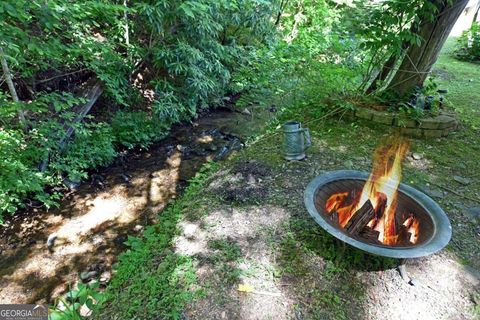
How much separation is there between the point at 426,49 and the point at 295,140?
1.76 metres

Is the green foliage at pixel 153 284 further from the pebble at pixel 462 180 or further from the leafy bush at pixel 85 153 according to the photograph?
the pebble at pixel 462 180

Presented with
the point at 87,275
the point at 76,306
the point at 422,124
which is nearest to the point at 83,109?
the point at 87,275

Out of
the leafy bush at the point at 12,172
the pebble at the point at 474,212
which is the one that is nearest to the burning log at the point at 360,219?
the pebble at the point at 474,212

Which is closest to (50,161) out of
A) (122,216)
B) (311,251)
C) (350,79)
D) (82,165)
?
(82,165)

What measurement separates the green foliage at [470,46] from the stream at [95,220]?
6444mm

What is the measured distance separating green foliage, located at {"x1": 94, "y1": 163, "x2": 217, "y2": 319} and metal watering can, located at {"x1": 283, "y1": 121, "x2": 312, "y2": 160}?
1.26 m

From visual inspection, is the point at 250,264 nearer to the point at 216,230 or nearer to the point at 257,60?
the point at 216,230

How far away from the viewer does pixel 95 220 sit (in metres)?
2.81

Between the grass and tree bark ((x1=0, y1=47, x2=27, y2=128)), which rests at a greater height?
tree bark ((x1=0, y1=47, x2=27, y2=128))

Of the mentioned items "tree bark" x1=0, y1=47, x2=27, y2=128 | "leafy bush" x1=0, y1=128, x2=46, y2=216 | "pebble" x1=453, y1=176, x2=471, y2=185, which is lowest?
"pebble" x1=453, y1=176, x2=471, y2=185

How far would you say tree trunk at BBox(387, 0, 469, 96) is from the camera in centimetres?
275

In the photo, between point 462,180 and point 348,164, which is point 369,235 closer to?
point 348,164

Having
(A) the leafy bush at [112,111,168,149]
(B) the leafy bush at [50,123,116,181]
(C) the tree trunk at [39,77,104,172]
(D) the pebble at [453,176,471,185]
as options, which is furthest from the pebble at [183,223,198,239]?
(D) the pebble at [453,176,471,185]

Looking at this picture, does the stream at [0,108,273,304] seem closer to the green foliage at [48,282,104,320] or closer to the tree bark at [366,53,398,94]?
the green foliage at [48,282,104,320]
